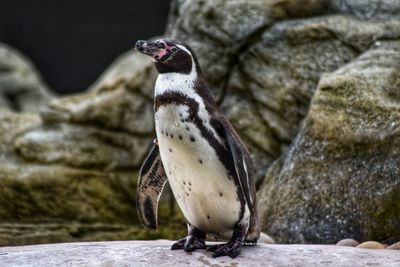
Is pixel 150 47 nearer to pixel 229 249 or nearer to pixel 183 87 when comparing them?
pixel 183 87

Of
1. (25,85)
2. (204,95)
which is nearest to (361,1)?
(204,95)

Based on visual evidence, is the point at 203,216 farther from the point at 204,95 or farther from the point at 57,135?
the point at 57,135

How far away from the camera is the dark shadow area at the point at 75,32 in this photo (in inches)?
446

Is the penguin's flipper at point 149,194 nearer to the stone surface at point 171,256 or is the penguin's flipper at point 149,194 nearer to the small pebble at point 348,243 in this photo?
the stone surface at point 171,256

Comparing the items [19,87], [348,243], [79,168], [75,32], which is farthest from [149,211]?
[75,32]

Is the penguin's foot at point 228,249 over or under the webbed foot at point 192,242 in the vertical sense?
over

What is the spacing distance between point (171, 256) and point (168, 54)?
31.0 inches

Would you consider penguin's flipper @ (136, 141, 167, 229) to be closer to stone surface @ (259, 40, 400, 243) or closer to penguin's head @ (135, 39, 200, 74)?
penguin's head @ (135, 39, 200, 74)

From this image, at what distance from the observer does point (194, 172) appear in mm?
3076

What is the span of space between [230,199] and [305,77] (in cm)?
219

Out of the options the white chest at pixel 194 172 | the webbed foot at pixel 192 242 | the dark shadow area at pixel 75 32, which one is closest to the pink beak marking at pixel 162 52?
the white chest at pixel 194 172

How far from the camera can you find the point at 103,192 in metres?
5.45

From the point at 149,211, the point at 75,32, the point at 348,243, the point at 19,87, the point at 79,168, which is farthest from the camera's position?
the point at 75,32

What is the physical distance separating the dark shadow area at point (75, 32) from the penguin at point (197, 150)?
27.0 feet
